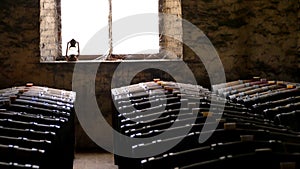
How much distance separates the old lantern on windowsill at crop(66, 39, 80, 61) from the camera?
5.42 m

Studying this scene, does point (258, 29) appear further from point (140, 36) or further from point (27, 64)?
point (27, 64)

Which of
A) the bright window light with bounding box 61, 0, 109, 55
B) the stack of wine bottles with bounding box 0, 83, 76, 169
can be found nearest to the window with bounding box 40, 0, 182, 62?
the bright window light with bounding box 61, 0, 109, 55

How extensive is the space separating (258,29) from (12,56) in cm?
279

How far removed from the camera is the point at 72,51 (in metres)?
5.51

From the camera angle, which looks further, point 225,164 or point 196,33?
point 196,33

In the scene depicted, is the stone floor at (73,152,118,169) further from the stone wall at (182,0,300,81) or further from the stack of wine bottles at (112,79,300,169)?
the stack of wine bottles at (112,79,300,169)

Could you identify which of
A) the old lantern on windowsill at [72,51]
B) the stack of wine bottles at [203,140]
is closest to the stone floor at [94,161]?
the old lantern on windowsill at [72,51]

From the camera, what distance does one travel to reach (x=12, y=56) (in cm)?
521

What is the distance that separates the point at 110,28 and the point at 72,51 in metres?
0.54

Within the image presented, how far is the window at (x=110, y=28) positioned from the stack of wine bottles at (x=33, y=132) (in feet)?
8.17

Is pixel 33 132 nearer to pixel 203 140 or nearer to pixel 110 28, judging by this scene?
pixel 203 140

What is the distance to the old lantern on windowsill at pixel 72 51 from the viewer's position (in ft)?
17.8

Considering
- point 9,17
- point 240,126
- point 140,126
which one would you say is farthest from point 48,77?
point 240,126

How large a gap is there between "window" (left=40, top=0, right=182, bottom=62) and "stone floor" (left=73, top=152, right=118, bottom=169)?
48.3 inches
